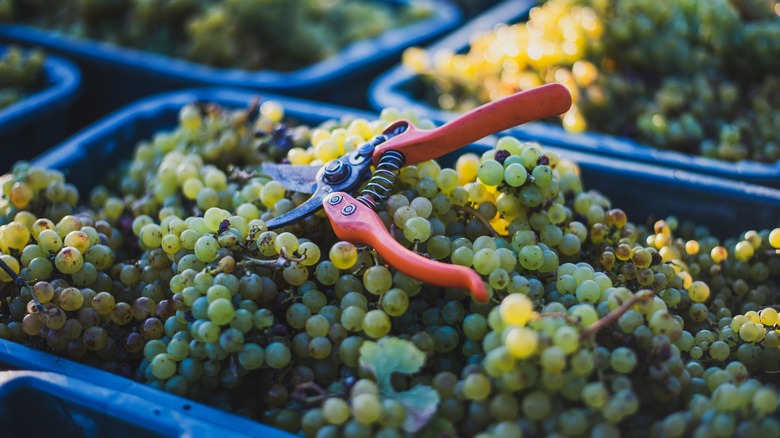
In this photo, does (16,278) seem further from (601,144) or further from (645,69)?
(645,69)

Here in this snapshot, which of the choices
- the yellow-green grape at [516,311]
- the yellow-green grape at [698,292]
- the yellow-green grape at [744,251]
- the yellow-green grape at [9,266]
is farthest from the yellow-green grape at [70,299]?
the yellow-green grape at [744,251]

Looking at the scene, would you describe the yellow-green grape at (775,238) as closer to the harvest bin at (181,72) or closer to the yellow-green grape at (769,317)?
the yellow-green grape at (769,317)

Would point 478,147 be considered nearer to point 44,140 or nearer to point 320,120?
point 320,120

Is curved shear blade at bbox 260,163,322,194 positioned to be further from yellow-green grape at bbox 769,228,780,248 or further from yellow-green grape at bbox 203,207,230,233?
yellow-green grape at bbox 769,228,780,248

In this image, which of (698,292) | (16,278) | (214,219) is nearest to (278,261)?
(214,219)

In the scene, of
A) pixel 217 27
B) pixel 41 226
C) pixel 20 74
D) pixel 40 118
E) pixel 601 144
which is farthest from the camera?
pixel 217 27

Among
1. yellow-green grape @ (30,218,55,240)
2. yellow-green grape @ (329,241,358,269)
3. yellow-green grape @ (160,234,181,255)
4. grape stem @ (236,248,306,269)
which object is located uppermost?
yellow-green grape @ (329,241,358,269)

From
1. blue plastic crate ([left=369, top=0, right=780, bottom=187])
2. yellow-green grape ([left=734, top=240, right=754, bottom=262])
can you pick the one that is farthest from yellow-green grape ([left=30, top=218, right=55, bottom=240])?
yellow-green grape ([left=734, top=240, right=754, bottom=262])
